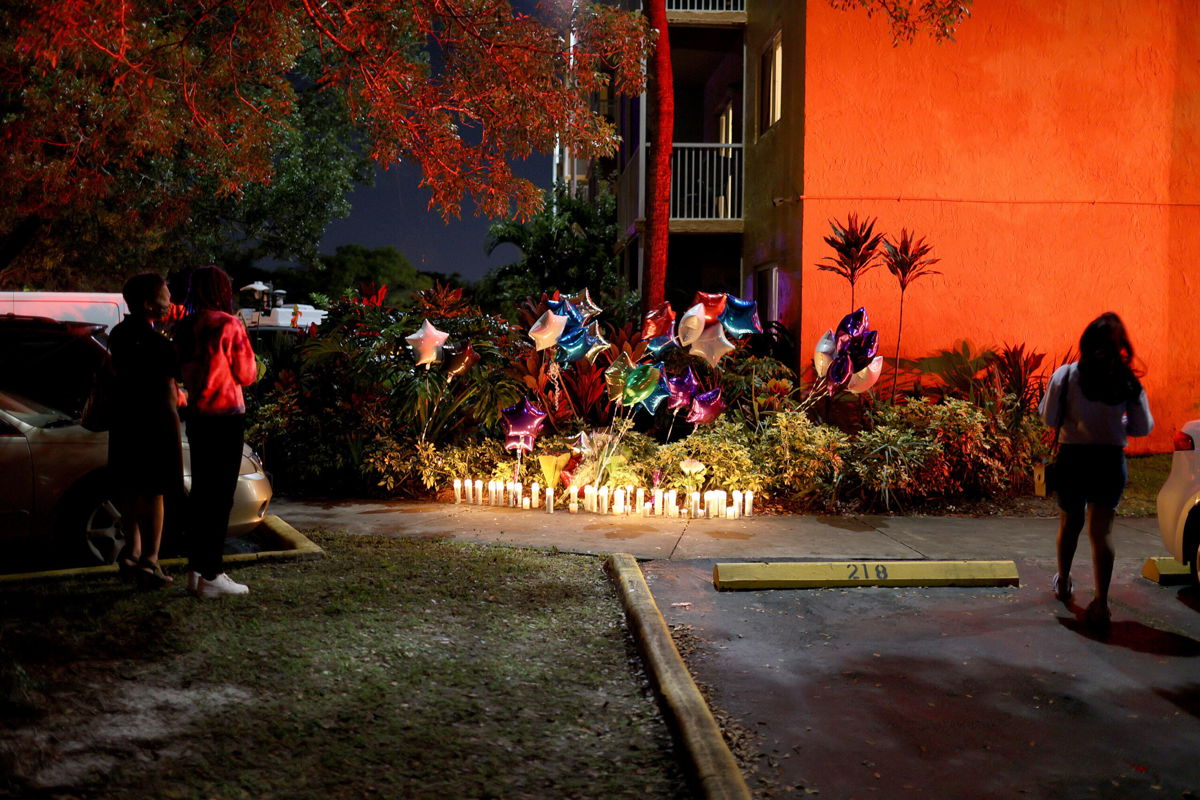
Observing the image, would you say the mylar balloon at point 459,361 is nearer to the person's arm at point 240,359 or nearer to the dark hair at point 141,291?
the person's arm at point 240,359

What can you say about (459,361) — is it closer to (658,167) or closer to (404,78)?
(404,78)

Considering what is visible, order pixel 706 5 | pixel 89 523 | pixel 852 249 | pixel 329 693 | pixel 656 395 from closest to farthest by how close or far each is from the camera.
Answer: pixel 329 693 < pixel 89 523 < pixel 656 395 < pixel 852 249 < pixel 706 5

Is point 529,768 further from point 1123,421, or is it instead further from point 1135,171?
point 1135,171

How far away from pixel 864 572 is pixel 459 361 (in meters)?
4.78

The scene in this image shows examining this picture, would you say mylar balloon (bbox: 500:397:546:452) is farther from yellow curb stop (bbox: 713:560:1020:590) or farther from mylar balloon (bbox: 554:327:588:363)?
yellow curb stop (bbox: 713:560:1020:590)

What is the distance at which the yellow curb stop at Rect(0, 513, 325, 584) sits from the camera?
6.27 meters

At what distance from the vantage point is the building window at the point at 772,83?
14008 mm

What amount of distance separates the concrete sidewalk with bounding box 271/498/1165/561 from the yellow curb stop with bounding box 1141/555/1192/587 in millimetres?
808

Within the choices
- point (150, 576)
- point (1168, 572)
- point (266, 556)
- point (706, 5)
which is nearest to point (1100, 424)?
point (1168, 572)

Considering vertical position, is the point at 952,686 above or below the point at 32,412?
below

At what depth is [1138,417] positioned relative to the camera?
591 cm

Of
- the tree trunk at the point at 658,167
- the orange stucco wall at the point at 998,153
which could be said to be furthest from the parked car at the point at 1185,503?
the tree trunk at the point at 658,167

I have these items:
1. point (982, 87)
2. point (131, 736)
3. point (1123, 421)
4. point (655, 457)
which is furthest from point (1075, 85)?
point (131, 736)

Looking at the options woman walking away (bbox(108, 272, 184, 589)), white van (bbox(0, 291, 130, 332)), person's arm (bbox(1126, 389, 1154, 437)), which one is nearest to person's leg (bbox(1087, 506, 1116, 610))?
person's arm (bbox(1126, 389, 1154, 437))
